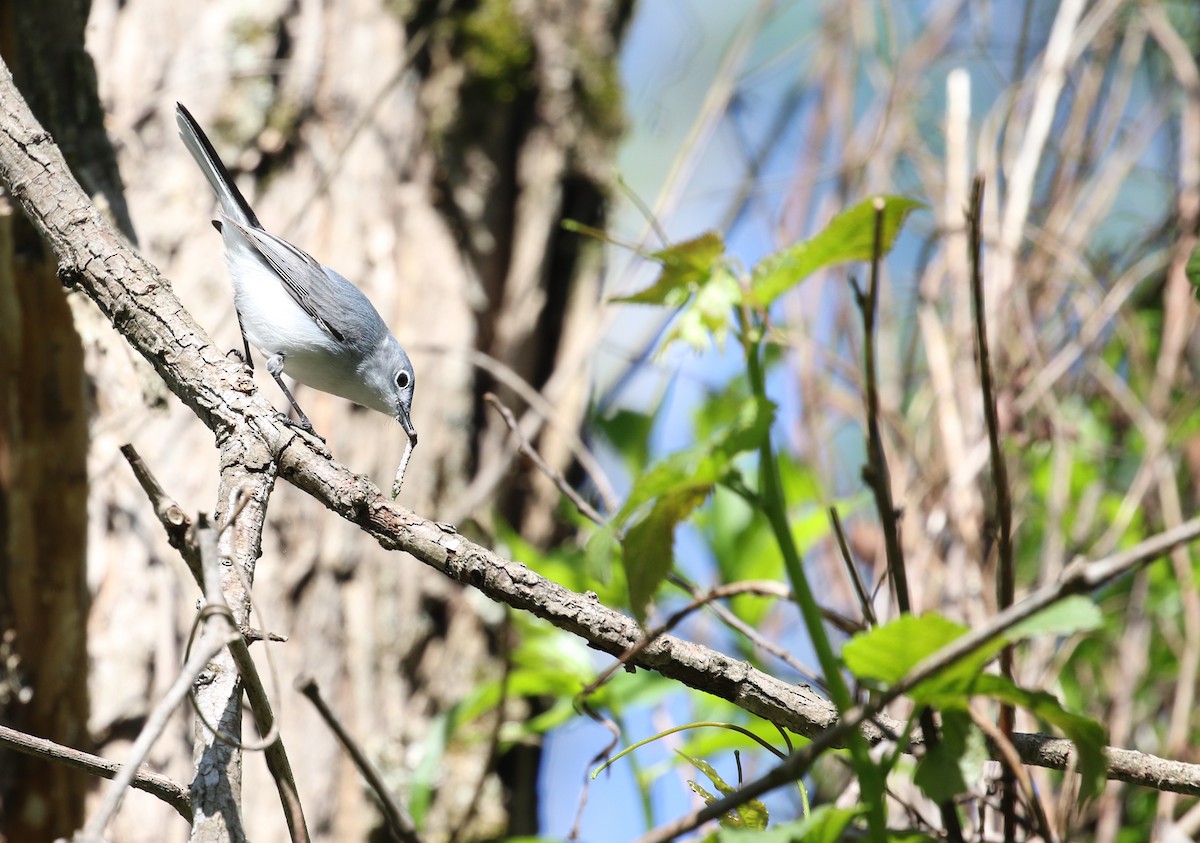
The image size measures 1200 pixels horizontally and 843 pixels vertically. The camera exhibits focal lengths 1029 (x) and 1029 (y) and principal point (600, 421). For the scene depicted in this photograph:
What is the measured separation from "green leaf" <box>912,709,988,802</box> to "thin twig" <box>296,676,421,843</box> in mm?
433

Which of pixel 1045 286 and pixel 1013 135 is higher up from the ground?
pixel 1013 135

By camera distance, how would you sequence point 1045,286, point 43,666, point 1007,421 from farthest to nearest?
point 1045,286, point 1007,421, point 43,666

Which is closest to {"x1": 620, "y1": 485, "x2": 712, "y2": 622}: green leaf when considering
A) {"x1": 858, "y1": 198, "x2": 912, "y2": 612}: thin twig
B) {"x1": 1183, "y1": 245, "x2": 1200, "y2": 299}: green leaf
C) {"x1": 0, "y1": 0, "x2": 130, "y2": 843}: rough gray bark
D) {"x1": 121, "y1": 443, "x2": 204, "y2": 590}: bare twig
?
{"x1": 858, "y1": 198, "x2": 912, "y2": 612}: thin twig

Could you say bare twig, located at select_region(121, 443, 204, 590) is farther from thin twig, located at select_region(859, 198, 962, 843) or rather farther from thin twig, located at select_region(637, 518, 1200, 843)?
thin twig, located at select_region(859, 198, 962, 843)

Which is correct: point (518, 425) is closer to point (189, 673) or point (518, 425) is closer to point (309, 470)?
point (309, 470)

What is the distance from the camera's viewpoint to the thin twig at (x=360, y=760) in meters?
0.72

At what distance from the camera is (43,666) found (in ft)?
6.88

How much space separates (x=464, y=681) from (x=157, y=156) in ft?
5.81

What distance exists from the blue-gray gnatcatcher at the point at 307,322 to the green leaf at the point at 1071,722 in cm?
186

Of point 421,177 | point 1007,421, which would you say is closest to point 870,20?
point 421,177

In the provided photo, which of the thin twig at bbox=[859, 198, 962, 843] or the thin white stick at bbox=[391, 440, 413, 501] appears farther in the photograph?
the thin white stick at bbox=[391, 440, 413, 501]

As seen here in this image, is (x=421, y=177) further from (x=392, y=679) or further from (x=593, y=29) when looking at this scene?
(x=392, y=679)

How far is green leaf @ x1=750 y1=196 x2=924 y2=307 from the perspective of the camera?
0.91 meters

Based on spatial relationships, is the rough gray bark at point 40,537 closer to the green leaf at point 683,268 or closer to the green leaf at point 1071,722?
the green leaf at point 683,268
